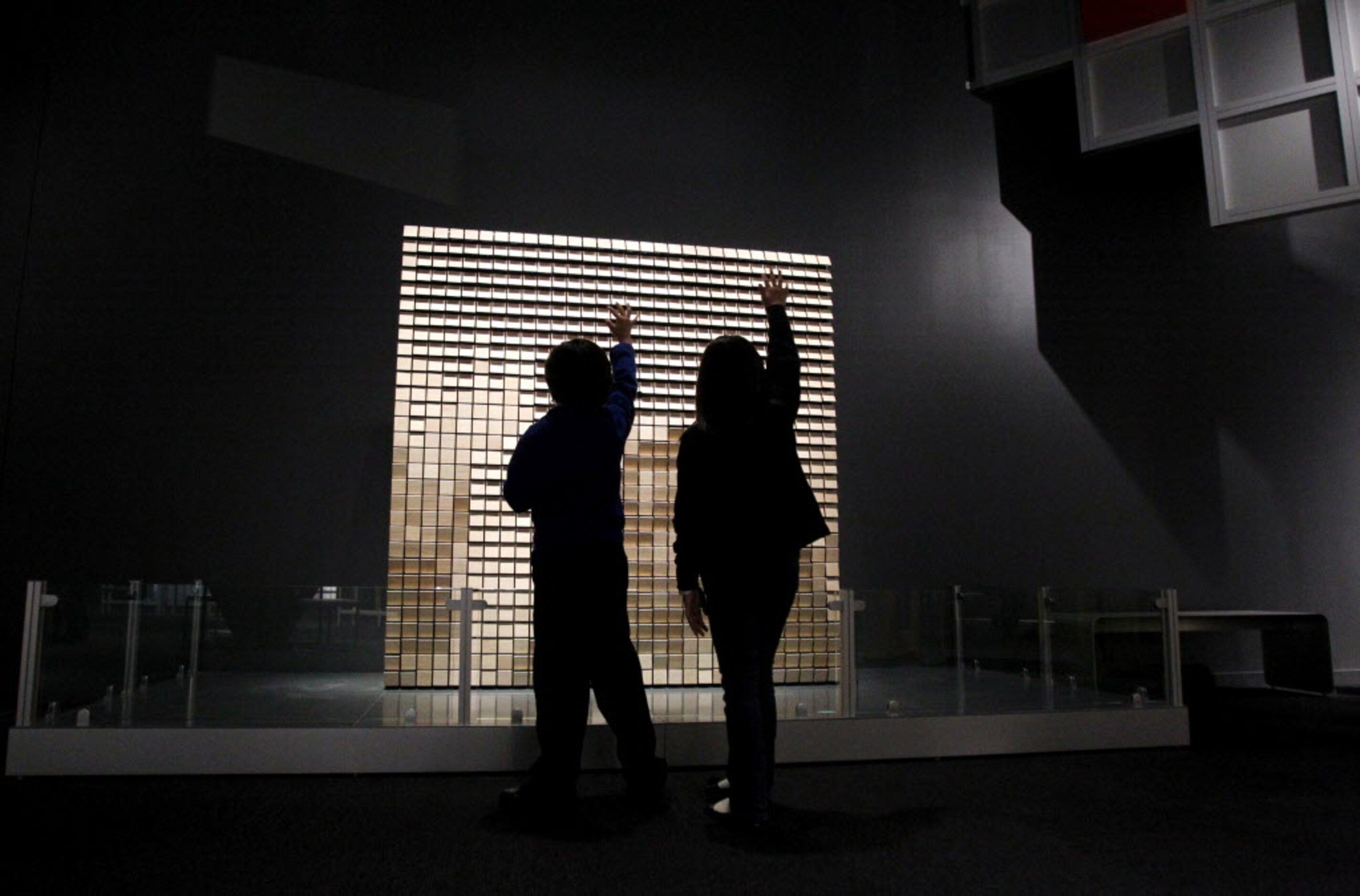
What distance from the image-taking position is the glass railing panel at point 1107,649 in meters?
3.27

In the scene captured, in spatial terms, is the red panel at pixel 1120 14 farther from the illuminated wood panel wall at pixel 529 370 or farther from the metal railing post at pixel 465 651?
the metal railing post at pixel 465 651

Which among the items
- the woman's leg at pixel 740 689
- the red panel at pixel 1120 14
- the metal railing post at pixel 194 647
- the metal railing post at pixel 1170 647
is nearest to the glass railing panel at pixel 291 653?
the metal railing post at pixel 194 647

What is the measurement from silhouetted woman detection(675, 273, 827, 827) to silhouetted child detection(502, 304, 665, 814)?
22 cm

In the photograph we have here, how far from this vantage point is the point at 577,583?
2.38 meters

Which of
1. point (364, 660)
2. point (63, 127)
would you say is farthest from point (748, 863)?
point (63, 127)

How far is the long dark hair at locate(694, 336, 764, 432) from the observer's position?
7.39 feet

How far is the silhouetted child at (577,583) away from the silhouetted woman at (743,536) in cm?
22

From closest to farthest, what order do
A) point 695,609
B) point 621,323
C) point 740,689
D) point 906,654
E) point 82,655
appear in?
point 740,689 < point 695,609 < point 621,323 < point 82,655 < point 906,654

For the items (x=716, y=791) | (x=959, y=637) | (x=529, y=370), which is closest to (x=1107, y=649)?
(x=959, y=637)

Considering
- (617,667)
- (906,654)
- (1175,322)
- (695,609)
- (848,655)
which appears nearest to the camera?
(695,609)

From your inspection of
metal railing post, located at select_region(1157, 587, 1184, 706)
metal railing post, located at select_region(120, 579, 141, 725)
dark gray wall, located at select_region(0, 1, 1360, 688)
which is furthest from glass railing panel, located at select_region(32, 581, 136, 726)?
metal railing post, located at select_region(1157, 587, 1184, 706)

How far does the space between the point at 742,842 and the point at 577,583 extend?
0.75 m

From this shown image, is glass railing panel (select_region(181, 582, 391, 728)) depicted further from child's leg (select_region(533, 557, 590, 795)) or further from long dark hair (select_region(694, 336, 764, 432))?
long dark hair (select_region(694, 336, 764, 432))

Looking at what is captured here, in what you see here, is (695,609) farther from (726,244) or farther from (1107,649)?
(726,244)
